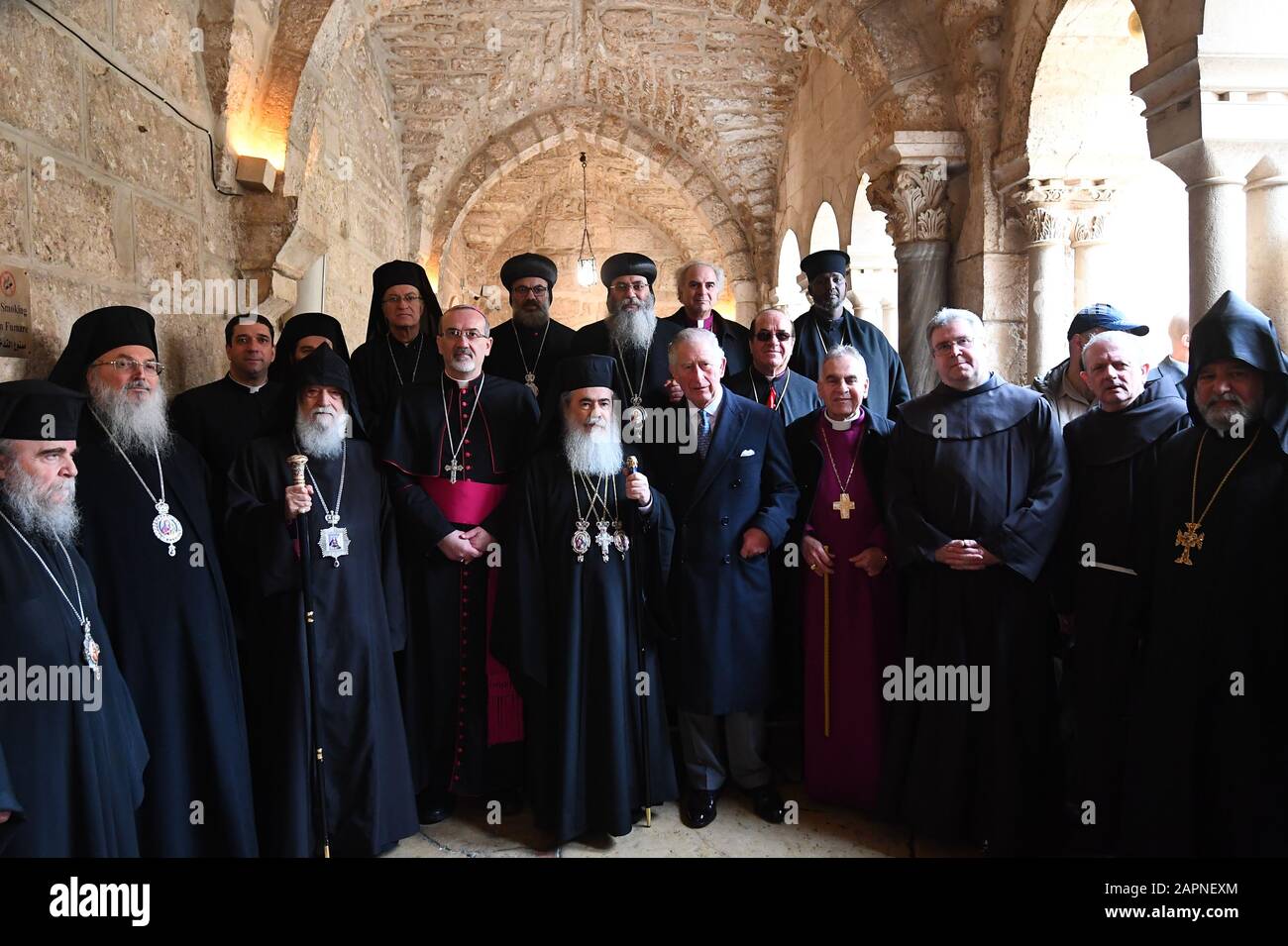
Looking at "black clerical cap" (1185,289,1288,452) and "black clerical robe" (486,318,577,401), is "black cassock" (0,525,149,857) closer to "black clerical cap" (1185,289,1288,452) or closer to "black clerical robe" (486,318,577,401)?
"black clerical robe" (486,318,577,401)

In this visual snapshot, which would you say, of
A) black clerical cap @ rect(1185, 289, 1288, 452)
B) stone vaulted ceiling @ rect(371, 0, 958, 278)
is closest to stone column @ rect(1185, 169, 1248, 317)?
black clerical cap @ rect(1185, 289, 1288, 452)

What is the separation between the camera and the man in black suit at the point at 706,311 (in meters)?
3.89

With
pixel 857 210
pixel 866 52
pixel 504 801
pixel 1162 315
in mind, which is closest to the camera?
pixel 504 801

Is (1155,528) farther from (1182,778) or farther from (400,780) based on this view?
(400,780)

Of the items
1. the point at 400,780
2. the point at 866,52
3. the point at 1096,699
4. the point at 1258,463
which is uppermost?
the point at 866,52

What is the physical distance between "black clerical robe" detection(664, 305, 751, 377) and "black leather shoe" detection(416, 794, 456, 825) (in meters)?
2.22

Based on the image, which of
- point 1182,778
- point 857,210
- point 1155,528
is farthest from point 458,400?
point 857,210

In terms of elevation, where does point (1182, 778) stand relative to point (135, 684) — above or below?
below

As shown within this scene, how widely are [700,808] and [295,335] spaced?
2.61 metres

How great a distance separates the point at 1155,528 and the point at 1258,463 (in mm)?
332

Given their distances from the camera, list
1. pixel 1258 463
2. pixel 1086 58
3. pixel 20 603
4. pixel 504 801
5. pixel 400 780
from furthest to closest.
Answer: pixel 1086 58 < pixel 504 801 < pixel 400 780 < pixel 1258 463 < pixel 20 603

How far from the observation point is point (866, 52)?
16.9ft

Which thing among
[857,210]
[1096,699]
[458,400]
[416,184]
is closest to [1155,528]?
[1096,699]

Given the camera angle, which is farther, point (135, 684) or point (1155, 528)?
point (1155, 528)
